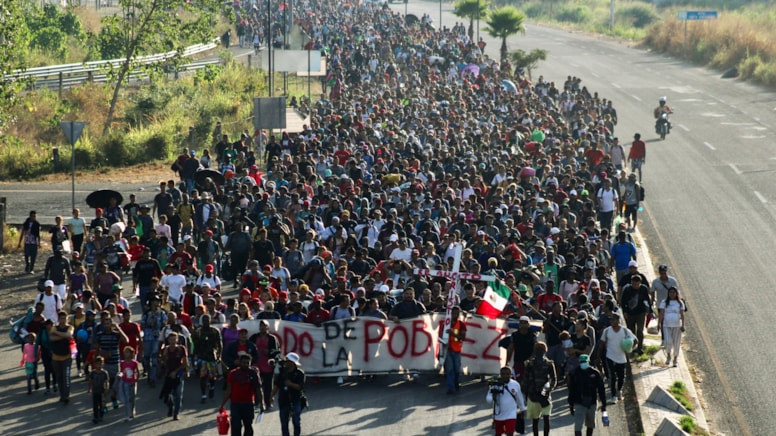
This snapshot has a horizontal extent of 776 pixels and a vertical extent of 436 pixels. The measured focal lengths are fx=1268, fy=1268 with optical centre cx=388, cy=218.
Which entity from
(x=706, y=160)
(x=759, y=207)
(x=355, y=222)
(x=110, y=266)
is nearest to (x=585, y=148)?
(x=759, y=207)

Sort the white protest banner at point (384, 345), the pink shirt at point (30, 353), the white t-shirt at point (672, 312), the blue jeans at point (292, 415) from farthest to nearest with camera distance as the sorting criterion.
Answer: the white t-shirt at point (672, 312) < the white protest banner at point (384, 345) < the pink shirt at point (30, 353) < the blue jeans at point (292, 415)

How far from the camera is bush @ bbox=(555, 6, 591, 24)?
108 metres

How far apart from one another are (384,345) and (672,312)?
4.42 m

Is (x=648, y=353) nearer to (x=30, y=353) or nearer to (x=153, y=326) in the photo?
(x=153, y=326)

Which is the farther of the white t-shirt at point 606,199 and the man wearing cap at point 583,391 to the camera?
the white t-shirt at point 606,199

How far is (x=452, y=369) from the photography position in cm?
1741

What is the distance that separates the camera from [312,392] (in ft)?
57.8

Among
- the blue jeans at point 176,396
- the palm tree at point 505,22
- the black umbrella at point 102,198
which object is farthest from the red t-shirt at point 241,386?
the palm tree at point 505,22

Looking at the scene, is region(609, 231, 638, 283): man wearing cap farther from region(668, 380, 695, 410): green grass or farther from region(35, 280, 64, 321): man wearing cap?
region(35, 280, 64, 321): man wearing cap

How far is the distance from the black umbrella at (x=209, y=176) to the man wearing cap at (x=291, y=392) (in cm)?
1253

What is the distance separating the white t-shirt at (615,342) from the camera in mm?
17094

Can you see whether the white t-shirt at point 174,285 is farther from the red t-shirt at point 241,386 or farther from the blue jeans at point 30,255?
the blue jeans at point 30,255

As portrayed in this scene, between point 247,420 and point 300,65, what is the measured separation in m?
29.7

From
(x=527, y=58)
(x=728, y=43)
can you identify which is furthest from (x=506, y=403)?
(x=728, y=43)
